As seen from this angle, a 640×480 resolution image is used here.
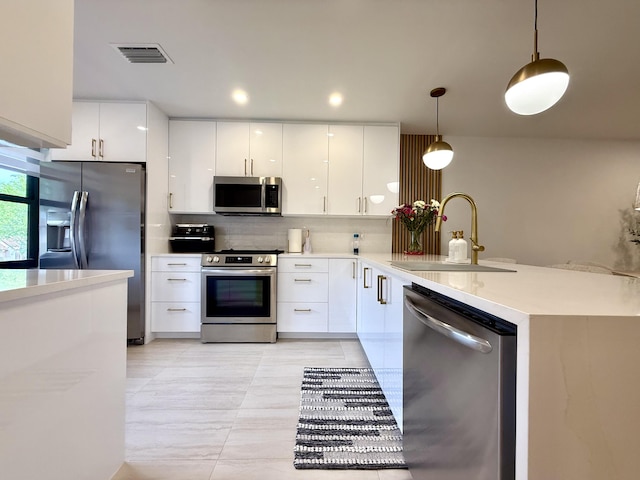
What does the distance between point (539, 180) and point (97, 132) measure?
515 centimetres

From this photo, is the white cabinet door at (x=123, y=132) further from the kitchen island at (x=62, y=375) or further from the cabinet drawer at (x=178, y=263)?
the kitchen island at (x=62, y=375)

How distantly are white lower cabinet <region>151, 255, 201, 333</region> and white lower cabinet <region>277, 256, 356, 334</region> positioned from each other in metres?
0.86

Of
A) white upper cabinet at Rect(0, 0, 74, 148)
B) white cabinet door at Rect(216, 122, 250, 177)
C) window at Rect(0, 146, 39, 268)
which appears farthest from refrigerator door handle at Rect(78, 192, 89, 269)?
white upper cabinet at Rect(0, 0, 74, 148)

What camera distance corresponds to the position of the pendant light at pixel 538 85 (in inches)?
52.2

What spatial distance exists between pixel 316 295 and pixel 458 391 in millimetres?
2255

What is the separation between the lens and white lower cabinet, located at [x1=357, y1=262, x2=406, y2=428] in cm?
142

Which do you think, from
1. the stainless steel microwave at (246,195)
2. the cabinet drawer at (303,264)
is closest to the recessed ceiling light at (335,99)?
the stainless steel microwave at (246,195)

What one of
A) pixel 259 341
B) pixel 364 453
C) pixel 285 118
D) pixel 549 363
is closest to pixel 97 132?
pixel 285 118

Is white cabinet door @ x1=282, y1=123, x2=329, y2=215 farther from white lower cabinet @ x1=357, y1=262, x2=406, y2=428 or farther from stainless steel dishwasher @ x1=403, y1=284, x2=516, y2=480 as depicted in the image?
stainless steel dishwasher @ x1=403, y1=284, x2=516, y2=480

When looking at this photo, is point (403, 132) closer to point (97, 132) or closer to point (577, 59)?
point (577, 59)

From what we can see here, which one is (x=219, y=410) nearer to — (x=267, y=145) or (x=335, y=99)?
(x=267, y=145)

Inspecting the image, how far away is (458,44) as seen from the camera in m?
2.03

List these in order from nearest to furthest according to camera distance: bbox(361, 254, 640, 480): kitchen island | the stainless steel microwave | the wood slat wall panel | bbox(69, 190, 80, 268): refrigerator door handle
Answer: bbox(361, 254, 640, 480): kitchen island
bbox(69, 190, 80, 268): refrigerator door handle
the stainless steel microwave
the wood slat wall panel

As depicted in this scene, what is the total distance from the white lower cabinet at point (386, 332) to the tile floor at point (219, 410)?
343 mm
